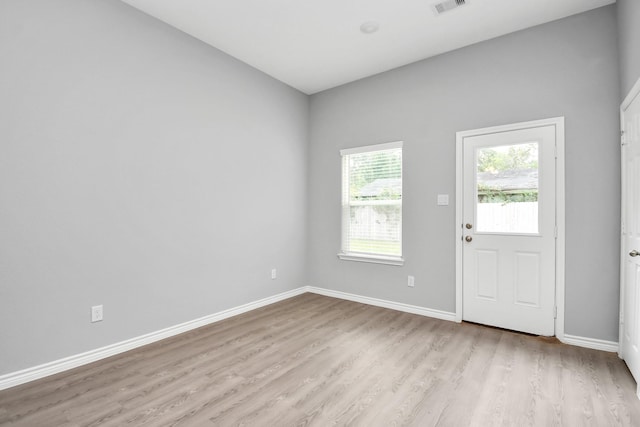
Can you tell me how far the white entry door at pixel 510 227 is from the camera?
3141 mm

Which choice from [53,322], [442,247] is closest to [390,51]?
[442,247]

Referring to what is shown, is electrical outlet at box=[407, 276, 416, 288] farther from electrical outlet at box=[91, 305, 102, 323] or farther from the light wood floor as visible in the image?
electrical outlet at box=[91, 305, 102, 323]

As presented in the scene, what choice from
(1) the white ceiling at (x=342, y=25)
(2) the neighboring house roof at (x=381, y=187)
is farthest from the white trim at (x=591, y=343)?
(1) the white ceiling at (x=342, y=25)

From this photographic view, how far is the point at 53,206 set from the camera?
246 centimetres

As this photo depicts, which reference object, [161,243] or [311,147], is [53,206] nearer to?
[161,243]

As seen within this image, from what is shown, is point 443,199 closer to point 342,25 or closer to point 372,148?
point 372,148

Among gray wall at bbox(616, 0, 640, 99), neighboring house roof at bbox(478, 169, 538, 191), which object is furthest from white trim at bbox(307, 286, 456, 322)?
gray wall at bbox(616, 0, 640, 99)

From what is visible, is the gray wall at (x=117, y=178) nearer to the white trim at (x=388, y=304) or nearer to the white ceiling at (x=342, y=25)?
the white ceiling at (x=342, y=25)

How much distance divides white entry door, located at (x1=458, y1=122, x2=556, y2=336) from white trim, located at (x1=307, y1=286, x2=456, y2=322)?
240mm

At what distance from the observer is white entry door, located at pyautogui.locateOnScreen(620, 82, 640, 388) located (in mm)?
2361

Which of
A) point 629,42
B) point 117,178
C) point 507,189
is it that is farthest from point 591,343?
point 117,178

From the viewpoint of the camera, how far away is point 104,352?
2709 mm

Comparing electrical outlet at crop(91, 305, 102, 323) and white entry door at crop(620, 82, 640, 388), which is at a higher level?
white entry door at crop(620, 82, 640, 388)

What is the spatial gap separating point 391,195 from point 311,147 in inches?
61.5
